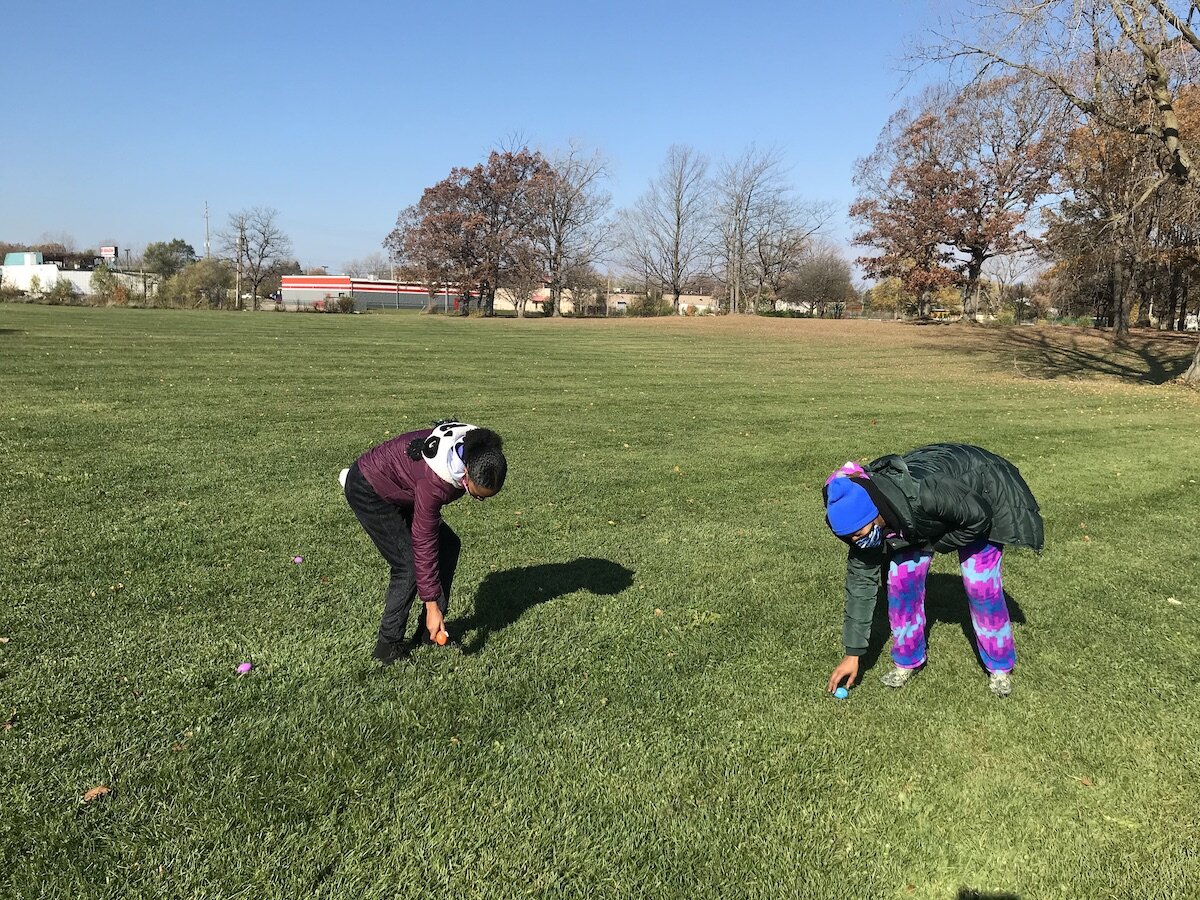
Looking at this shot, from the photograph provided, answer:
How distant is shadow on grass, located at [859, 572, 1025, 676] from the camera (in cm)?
411

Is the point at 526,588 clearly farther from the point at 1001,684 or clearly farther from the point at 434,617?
the point at 1001,684

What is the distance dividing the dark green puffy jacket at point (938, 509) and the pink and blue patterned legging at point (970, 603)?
0.37 feet

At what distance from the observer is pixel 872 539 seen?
3139mm

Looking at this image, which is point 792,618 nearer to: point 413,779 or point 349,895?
point 413,779

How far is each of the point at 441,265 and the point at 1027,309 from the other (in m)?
51.7

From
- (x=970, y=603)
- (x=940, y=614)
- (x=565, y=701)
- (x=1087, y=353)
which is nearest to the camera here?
(x=565, y=701)

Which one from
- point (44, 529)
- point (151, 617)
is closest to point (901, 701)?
point (151, 617)

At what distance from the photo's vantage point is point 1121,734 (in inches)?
131

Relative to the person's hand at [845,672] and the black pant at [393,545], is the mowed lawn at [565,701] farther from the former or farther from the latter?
the black pant at [393,545]

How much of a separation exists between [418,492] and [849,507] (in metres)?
1.87

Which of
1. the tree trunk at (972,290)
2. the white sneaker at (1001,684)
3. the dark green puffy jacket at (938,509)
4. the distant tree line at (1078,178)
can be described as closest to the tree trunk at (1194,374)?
the distant tree line at (1078,178)

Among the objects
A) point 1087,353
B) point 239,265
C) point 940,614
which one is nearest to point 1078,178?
point 1087,353

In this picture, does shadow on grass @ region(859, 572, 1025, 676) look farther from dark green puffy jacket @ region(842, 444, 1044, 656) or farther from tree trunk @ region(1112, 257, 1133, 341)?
tree trunk @ region(1112, 257, 1133, 341)

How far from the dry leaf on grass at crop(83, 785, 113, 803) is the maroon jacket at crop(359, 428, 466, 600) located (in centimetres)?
133
